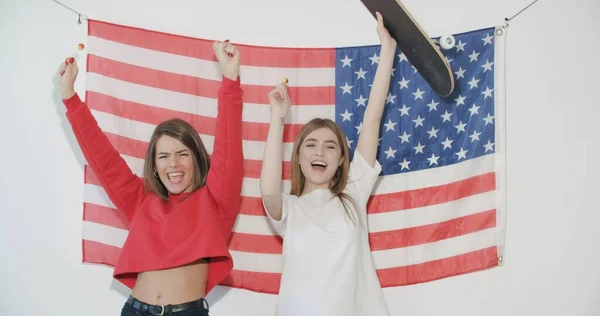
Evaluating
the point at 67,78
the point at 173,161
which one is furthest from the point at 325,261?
the point at 67,78

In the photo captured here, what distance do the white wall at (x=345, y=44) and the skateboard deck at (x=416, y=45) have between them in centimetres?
26

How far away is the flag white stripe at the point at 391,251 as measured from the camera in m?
2.30

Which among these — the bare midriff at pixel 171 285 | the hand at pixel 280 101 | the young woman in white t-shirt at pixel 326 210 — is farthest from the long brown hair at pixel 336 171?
the bare midriff at pixel 171 285

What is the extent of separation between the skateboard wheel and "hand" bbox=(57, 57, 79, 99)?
4.33 feet

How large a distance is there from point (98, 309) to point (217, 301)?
458 millimetres

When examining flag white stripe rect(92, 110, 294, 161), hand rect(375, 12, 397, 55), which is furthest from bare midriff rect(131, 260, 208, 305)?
hand rect(375, 12, 397, 55)

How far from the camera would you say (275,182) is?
7.08 feet

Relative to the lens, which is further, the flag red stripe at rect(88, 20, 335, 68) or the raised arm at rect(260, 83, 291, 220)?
the flag red stripe at rect(88, 20, 335, 68)

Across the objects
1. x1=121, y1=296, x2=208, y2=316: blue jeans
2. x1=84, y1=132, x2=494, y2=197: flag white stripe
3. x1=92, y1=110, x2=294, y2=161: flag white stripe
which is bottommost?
x1=121, y1=296, x2=208, y2=316: blue jeans

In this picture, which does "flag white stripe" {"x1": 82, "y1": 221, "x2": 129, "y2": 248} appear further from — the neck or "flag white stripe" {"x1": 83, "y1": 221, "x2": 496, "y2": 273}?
the neck

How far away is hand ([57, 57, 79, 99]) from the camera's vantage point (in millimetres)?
2251

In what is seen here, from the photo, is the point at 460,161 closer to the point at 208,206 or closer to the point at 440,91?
the point at 440,91

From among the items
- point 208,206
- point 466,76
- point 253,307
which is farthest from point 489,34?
point 253,307

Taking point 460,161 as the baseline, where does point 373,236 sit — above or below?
below
